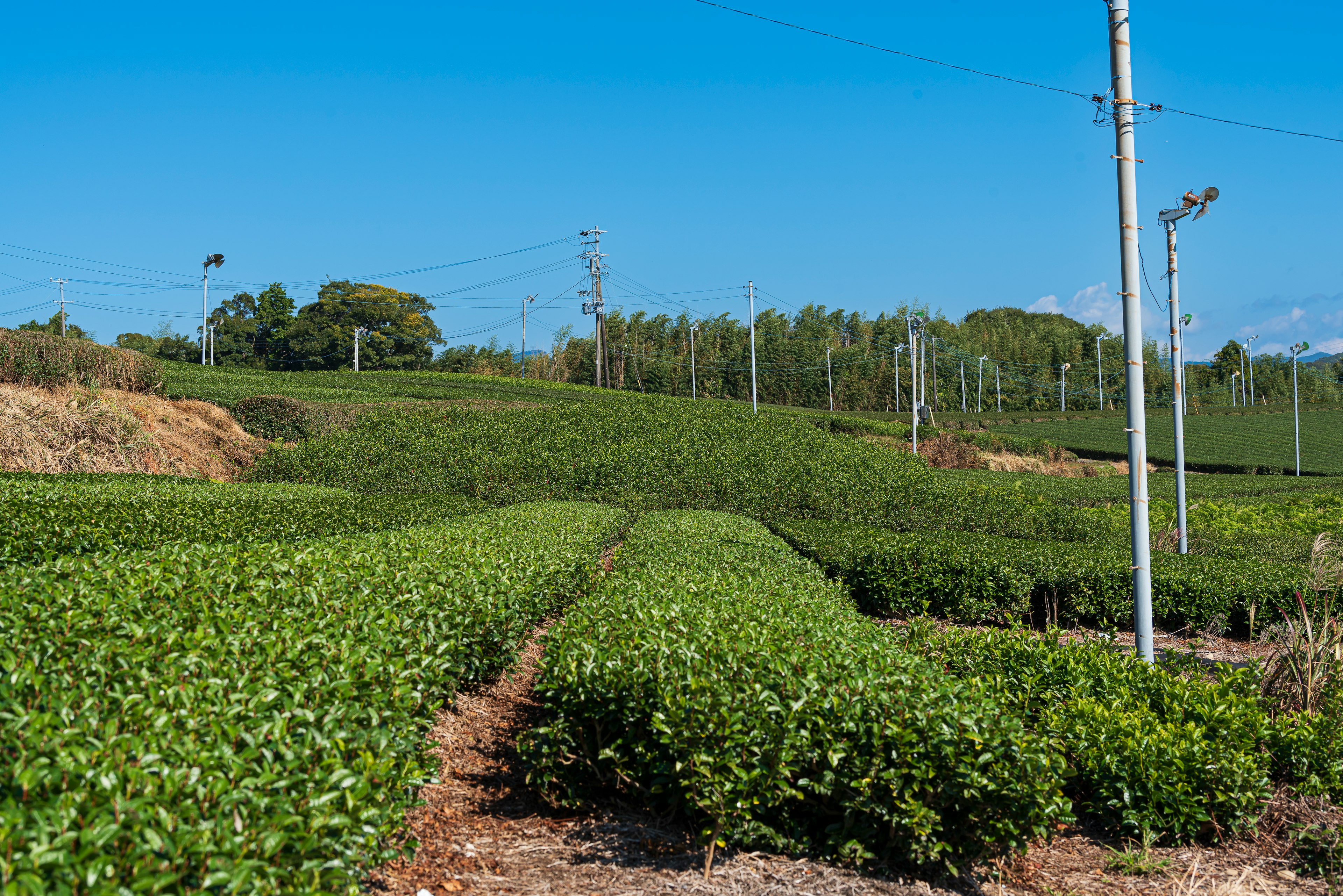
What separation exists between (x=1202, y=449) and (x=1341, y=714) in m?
47.3

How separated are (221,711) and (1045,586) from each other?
935 cm

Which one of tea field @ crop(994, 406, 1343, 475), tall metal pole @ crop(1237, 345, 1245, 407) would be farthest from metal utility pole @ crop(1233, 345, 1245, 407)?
tea field @ crop(994, 406, 1343, 475)

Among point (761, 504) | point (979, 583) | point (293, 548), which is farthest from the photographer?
point (761, 504)

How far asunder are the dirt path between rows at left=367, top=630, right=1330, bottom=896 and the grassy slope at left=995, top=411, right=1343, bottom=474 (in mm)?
36535

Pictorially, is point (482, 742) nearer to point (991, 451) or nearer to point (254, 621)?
point (254, 621)

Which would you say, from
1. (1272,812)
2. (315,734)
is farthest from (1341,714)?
(315,734)

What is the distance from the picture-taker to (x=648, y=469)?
69.6 feet

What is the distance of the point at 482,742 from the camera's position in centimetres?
534

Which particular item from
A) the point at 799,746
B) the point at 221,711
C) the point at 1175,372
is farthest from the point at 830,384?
the point at 221,711

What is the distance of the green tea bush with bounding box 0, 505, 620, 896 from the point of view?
7.13 feet

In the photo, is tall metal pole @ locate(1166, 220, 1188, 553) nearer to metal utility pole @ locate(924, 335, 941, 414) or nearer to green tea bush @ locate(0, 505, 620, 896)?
green tea bush @ locate(0, 505, 620, 896)

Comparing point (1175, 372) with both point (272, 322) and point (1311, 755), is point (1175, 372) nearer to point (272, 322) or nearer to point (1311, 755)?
point (1311, 755)

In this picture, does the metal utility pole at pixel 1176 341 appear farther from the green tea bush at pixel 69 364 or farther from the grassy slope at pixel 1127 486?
the green tea bush at pixel 69 364

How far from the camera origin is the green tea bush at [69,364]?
1705 cm
